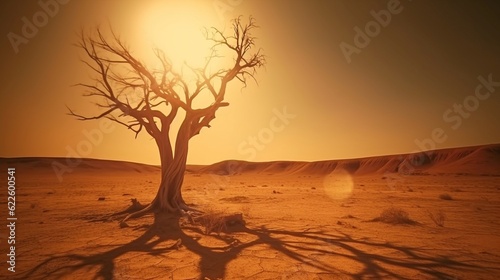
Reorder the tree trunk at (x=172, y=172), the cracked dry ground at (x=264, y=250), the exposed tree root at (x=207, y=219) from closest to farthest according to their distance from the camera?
the cracked dry ground at (x=264, y=250) < the exposed tree root at (x=207, y=219) < the tree trunk at (x=172, y=172)

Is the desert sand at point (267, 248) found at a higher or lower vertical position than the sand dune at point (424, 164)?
lower

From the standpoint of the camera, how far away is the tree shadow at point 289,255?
14.4 feet

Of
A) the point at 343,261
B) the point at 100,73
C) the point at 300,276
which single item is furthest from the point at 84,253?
the point at 100,73

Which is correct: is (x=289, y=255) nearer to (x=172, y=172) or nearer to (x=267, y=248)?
(x=267, y=248)

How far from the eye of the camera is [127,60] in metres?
10.2

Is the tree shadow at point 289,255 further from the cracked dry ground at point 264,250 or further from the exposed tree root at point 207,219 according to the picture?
the exposed tree root at point 207,219

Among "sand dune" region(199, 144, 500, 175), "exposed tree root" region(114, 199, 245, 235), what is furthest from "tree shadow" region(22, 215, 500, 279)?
"sand dune" region(199, 144, 500, 175)

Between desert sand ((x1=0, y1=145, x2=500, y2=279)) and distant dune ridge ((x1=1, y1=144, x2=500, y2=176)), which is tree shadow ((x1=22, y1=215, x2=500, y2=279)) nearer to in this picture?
desert sand ((x1=0, y1=145, x2=500, y2=279))

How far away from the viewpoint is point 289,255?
528 cm

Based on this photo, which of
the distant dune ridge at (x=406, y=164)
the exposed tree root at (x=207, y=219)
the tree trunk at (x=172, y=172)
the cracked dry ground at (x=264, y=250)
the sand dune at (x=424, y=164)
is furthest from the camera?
the distant dune ridge at (x=406, y=164)

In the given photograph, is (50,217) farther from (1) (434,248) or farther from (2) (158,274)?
(1) (434,248)

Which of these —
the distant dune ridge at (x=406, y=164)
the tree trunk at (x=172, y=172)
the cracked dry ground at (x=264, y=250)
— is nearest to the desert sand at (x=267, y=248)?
the cracked dry ground at (x=264, y=250)

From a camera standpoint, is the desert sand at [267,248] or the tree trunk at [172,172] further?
the tree trunk at [172,172]

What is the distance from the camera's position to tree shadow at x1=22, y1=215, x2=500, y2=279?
14.4 feet
